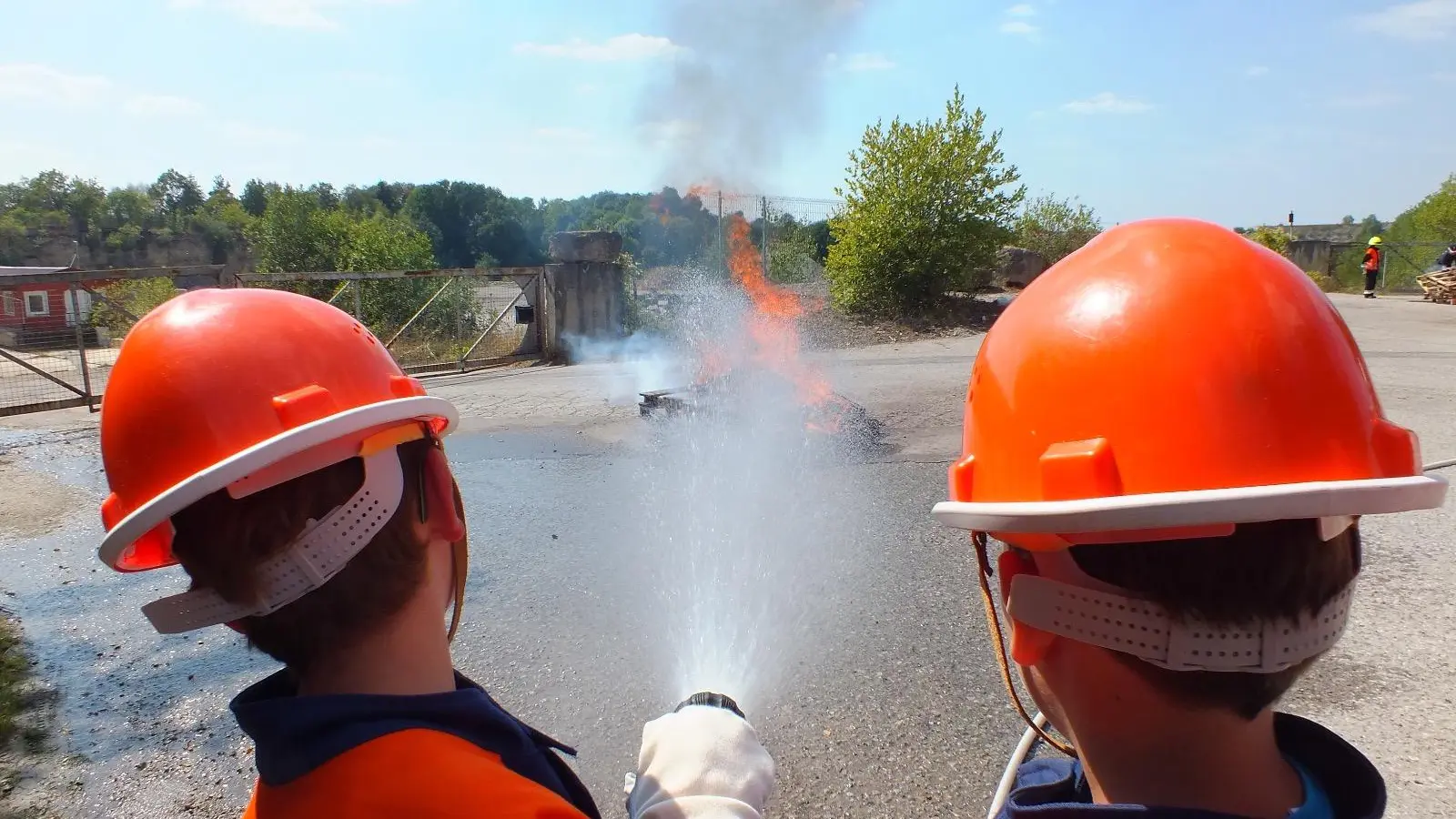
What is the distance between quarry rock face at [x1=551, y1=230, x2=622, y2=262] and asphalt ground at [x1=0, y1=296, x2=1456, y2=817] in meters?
8.97

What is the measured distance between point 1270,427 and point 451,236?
60.0 meters

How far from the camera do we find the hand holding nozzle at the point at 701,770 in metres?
1.38

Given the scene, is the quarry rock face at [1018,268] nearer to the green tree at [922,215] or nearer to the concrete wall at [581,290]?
the green tree at [922,215]

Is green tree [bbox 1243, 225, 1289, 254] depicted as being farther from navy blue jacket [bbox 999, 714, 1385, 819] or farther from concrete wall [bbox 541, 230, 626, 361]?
navy blue jacket [bbox 999, 714, 1385, 819]

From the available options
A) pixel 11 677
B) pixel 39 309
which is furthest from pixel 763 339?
pixel 39 309

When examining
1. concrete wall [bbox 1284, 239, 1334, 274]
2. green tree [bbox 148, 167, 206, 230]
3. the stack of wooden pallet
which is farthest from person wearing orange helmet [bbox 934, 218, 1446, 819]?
green tree [bbox 148, 167, 206, 230]

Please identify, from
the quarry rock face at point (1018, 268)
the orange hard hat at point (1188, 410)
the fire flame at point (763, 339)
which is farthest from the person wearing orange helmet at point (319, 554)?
the quarry rock face at point (1018, 268)

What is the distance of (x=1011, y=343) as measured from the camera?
1.23 metres

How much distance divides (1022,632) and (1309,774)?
408mm

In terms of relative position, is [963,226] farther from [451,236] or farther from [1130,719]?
[451,236]

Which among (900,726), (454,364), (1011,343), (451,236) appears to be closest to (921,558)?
(900,726)

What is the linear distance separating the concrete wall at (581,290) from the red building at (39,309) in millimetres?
7023

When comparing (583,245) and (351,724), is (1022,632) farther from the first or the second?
(583,245)

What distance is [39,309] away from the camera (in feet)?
58.4
